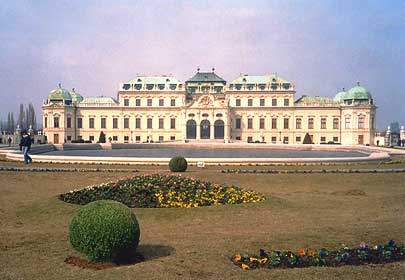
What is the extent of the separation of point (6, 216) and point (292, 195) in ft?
37.2

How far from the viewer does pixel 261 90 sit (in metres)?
92.8

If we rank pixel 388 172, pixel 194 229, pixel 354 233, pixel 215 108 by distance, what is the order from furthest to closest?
pixel 215 108 < pixel 388 172 < pixel 194 229 < pixel 354 233

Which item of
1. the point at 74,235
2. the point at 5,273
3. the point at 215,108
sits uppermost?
the point at 215,108

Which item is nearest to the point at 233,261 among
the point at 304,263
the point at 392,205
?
the point at 304,263

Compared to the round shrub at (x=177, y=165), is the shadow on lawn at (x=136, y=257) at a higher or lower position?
lower

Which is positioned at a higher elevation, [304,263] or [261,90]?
[261,90]

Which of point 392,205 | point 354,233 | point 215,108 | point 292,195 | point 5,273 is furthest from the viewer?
point 215,108

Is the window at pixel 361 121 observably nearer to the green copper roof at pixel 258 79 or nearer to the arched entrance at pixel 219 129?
the green copper roof at pixel 258 79

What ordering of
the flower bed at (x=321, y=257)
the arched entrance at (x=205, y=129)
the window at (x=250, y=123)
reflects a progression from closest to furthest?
the flower bed at (x=321, y=257)
the arched entrance at (x=205, y=129)
the window at (x=250, y=123)

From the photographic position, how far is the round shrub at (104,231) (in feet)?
29.0

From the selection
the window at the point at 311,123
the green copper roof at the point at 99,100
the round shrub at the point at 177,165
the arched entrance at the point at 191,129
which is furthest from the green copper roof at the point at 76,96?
the round shrub at the point at 177,165

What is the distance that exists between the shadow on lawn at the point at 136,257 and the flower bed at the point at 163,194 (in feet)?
17.1

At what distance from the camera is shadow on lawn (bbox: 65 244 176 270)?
9383 millimetres

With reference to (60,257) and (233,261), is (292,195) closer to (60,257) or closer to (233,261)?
(233,261)
